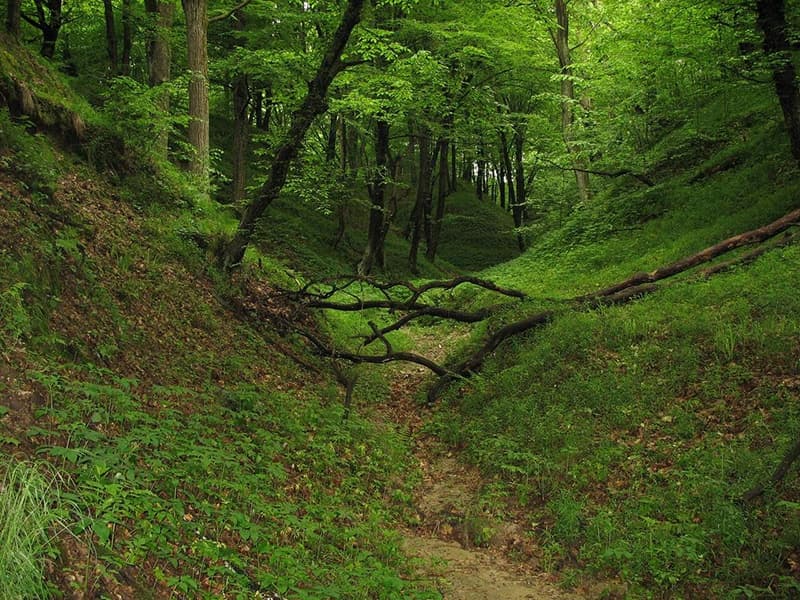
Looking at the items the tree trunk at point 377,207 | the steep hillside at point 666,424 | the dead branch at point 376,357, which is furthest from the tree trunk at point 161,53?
the steep hillside at point 666,424

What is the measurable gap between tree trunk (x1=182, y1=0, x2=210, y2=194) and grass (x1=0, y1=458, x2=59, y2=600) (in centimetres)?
1061

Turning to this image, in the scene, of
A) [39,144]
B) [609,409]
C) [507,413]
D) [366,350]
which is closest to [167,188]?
[39,144]

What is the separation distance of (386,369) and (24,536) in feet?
32.8

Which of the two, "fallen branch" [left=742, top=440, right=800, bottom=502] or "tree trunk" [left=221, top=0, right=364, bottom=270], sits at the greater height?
"tree trunk" [left=221, top=0, right=364, bottom=270]

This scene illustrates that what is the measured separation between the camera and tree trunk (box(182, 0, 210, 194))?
43.4ft

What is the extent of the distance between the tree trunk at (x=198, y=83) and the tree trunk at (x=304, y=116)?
9.93 ft

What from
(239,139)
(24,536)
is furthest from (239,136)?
(24,536)

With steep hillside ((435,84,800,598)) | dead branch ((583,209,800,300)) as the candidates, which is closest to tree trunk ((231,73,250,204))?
steep hillside ((435,84,800,598))

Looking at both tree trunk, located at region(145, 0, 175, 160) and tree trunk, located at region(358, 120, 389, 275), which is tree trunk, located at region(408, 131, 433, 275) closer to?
tree trunk, located at region(358, 120, 389, 275)

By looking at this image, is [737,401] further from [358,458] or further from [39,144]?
[39,144]

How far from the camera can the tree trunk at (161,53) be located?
1270 centimetres

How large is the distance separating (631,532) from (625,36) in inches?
490

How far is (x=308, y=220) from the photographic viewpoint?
83.0 ft

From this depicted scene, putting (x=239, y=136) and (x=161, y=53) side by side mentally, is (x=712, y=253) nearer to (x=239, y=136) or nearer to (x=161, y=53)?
(x=161, y=53)
